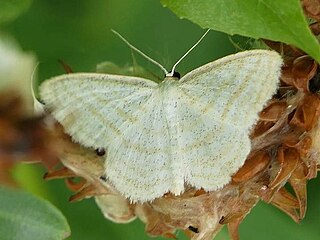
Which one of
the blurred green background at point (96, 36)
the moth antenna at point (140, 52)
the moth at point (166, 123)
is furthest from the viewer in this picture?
the blurred green background at point (96, 36)

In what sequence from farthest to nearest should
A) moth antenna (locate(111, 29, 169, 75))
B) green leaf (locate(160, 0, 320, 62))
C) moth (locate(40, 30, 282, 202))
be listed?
moth antenna (locate(111, 29, 169, 75))
moth (locate(40, 30, 282, 202))
green leaf (locate(160, 0, 320, 62))

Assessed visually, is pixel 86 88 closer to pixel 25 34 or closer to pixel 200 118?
pixel 200 118

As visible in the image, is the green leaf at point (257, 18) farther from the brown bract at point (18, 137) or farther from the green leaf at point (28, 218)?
the green leaf at point (28, 218)

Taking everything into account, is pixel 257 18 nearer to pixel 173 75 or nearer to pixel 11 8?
pixel 173 75

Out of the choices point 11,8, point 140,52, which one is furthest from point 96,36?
point 11,8

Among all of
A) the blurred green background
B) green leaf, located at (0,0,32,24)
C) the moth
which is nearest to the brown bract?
the moth

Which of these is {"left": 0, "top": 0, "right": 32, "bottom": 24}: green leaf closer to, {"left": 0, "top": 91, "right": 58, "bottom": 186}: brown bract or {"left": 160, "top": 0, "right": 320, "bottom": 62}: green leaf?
{"left": 0, "top": 91, "right": 58, "bottom": 186}: brown bract

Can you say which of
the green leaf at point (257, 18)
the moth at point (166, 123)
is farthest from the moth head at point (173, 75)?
the green leaf at point (257, 18)
